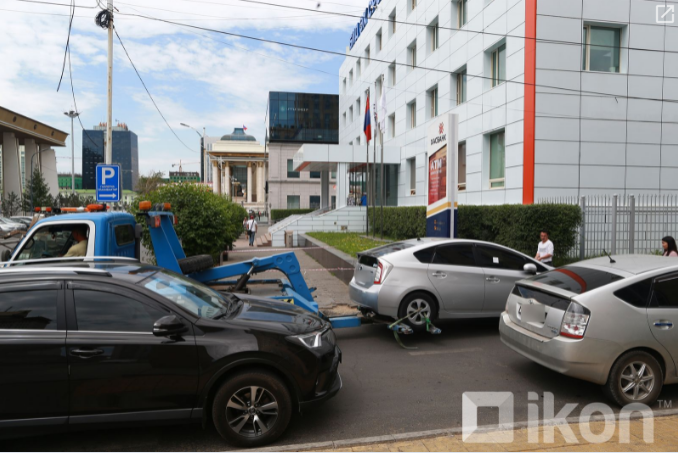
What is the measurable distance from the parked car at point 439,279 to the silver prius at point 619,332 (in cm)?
236

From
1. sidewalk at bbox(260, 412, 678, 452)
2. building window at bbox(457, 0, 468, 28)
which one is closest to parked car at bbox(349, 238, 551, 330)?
sidewalk at bbox(260, 412, 678, 452)

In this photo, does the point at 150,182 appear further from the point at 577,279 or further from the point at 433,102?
the point at 577,279

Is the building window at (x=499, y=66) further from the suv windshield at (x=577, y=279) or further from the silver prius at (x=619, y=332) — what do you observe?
the silver prius at (x=619, y=332)

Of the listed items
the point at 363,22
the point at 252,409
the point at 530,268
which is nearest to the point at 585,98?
the point at 530,268

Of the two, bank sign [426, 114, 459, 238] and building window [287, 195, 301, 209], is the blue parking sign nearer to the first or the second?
bank sign [426, 114, 459, 238]

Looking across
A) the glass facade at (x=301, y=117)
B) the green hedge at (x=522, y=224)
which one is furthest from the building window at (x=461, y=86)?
the glass facade at (x=301, y=117)

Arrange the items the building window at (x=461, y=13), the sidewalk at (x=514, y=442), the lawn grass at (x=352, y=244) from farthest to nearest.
A: the building window at (x=461, y=13), the lawn grass at (x=352, y=244), the sidewalk at (x=514, y=442)

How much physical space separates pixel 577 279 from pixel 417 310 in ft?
8.54

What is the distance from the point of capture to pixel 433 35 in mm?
24406

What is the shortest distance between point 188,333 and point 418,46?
24.9 meters

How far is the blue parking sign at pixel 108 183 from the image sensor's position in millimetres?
12742

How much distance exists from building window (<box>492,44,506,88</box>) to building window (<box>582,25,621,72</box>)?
2.83 metres

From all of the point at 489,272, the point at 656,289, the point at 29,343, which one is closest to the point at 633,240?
the point at 489,272

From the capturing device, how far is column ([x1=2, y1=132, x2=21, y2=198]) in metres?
63.1
